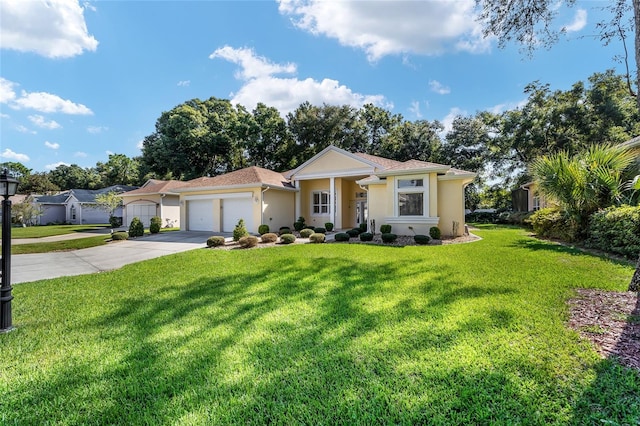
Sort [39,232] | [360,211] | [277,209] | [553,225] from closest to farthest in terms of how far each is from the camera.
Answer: [553,225], [277,209], [360,211], [39,232]

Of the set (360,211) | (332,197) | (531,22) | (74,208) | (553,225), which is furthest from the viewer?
(74,208)

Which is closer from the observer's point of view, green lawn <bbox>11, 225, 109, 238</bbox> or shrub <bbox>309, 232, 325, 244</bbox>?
shrub <bbox>309, 232, 325, 244</bbox>

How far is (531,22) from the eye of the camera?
278 inches

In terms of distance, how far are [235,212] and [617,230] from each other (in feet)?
57.5

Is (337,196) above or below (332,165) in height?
below

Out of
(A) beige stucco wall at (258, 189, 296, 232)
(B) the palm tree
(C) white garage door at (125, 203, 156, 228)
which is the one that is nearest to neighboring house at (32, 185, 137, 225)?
(C) white garage door at (125, 203, 156, 228)

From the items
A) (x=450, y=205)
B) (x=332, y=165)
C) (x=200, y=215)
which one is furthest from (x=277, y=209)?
(x=450, y=205)

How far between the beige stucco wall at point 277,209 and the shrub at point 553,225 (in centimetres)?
1405

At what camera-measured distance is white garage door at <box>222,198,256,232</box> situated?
17.5 m

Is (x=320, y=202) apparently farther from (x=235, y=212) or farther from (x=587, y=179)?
(x=587, y=179)

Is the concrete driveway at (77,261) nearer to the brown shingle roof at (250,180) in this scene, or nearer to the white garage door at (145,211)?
the brown shingle roof at (250,180)

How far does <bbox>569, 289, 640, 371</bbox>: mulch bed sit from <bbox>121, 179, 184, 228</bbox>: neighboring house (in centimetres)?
2668

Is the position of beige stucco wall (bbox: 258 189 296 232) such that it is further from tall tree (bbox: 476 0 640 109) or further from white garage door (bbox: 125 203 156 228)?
white garage door (bbox: 125 203 156 228)

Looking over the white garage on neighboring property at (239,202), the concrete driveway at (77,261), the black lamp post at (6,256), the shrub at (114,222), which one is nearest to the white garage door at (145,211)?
the shrub at (114,222)
